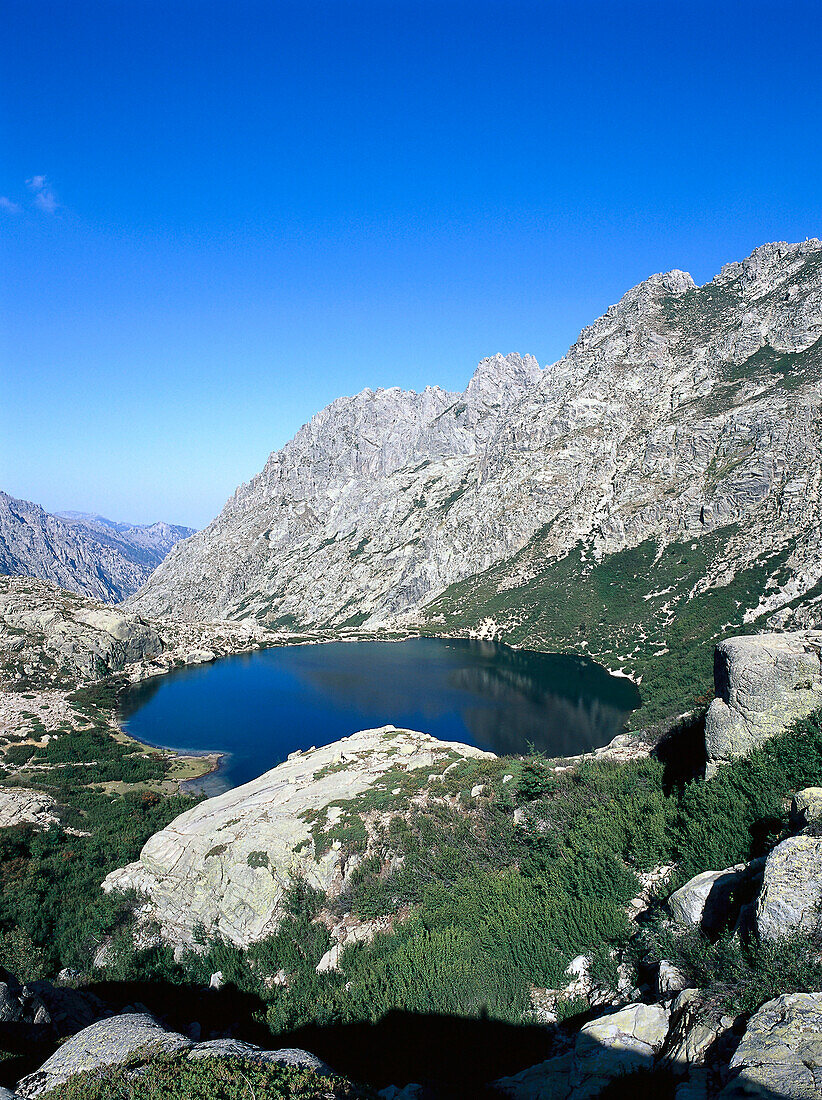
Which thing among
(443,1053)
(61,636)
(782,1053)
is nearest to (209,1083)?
(443,1053)

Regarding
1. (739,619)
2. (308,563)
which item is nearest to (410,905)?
(739,619)

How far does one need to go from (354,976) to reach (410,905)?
8.26ft

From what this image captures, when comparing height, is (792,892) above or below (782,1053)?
above

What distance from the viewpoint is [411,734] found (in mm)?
31500

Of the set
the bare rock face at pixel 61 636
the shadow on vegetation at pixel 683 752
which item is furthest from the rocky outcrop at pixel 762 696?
the bare rock face at pixel 61 636

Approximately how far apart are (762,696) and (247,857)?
16.5 meters

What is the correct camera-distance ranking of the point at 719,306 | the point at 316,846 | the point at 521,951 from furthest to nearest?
the point at 719,306, the point at 316,846, the point at 521,951

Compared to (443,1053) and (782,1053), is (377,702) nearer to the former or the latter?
(443,1053)

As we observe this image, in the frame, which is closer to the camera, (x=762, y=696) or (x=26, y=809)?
(x=762, y=696)

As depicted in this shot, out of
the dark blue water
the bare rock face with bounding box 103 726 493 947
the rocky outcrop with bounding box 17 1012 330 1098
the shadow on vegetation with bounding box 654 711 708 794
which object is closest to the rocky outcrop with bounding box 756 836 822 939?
the shadow on vegetation with bounding box 654 711 708 794

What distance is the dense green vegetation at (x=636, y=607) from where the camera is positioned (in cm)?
6769

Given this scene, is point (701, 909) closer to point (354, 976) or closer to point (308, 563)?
point (354, 976)

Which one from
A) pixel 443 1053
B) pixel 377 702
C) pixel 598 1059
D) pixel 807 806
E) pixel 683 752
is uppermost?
pixel 807 806

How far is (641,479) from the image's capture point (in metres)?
111
